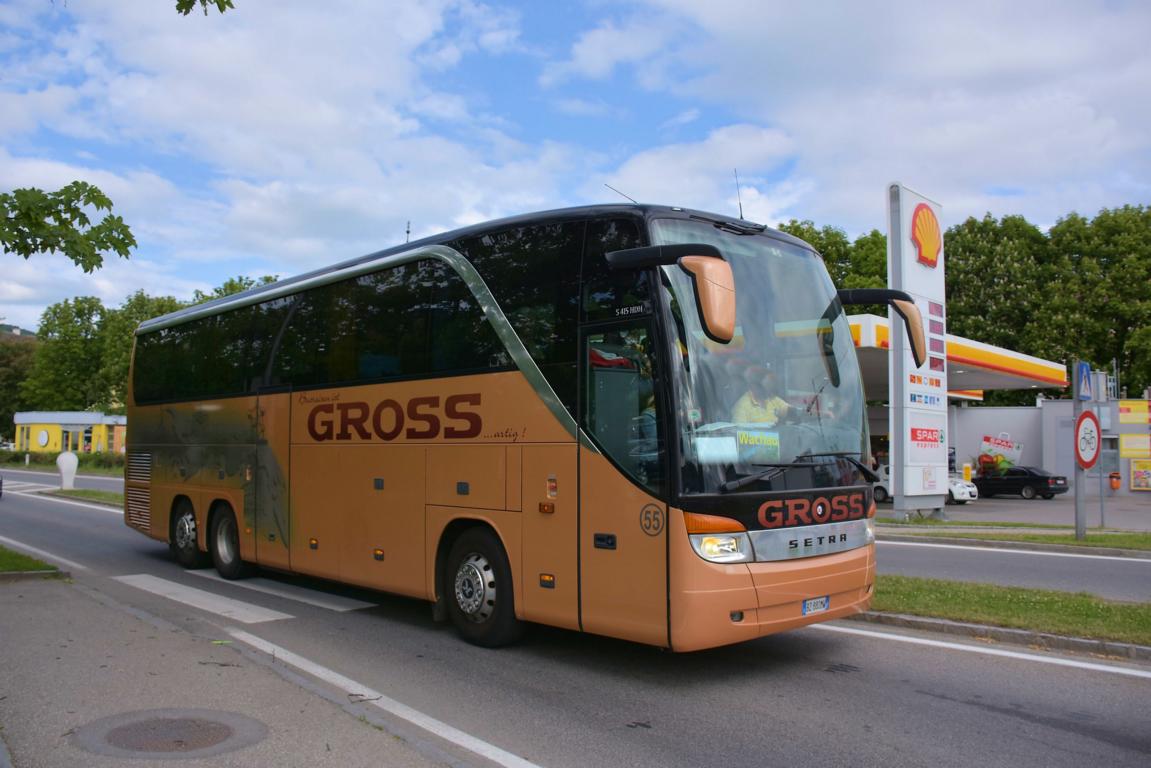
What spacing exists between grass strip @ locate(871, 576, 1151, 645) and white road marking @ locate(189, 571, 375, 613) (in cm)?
572

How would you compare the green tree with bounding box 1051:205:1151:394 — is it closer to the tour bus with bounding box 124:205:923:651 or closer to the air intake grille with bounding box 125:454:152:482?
the tour bus with bounding box 124:205:923:651

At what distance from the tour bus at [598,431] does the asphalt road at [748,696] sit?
1.57ft

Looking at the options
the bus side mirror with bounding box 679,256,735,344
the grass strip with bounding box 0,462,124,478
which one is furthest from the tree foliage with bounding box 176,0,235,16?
the grass strip with bounding box 0,462,124,478

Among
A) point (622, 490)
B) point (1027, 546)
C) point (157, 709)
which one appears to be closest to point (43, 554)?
point (157, 709)

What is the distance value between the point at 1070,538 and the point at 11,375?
9722cm

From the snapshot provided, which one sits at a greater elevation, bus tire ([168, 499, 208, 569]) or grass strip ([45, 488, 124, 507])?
bus tire ([168, 499, 208, 569])

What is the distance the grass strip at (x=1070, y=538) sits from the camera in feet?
52.9

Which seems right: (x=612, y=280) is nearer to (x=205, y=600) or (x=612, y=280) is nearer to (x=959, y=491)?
(x=205, y=600)

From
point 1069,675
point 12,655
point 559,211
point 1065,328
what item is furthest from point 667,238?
point 1065,328

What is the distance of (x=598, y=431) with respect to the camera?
22.9 ft

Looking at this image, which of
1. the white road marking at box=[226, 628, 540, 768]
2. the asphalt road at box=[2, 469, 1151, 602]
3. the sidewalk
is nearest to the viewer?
the sidewalk

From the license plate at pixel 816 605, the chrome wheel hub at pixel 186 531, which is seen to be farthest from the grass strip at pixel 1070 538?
the chrome wheel hub at pixel 186 531

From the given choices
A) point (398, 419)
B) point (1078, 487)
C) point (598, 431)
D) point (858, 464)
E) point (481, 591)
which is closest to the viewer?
point (598, 431)

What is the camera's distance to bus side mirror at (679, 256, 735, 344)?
224 inches
